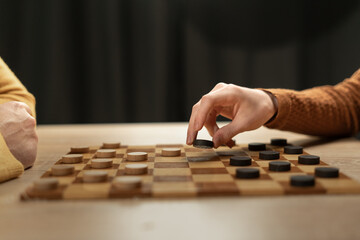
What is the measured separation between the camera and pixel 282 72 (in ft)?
8.68

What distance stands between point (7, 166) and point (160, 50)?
189 cm

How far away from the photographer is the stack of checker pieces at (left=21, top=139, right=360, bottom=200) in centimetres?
61

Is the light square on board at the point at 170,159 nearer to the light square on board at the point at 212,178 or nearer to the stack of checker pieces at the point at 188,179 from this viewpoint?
the stack of checker pieces at the point at 188,179

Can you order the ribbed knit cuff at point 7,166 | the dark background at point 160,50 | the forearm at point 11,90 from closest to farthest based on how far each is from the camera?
1. the ribbed knit cuff at point 7,166
2. the forearm at point 11,90
3. the dark background at point 160,50

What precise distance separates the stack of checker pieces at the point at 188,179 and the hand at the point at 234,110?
2.9 inches

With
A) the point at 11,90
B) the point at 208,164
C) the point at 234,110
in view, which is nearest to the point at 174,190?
the point at 208,164

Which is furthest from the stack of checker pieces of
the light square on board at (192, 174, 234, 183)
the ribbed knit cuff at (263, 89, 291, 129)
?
the ribbed knit cuff at (263, 89, 291, 129)

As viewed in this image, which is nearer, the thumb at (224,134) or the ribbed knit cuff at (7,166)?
the ribbed knit cuff at (7,166)

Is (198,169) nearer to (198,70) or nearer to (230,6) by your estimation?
(198,70)

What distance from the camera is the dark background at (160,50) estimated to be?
2.47 metres

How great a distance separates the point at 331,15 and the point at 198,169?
2312 mm

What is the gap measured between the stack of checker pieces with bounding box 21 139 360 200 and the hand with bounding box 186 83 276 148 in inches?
2.9

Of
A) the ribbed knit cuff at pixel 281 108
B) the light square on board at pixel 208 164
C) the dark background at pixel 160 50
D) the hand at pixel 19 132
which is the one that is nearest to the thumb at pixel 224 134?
the light square on board at pixel 208 164

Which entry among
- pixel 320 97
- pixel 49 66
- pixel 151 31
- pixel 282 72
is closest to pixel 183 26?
pixel 151 31
